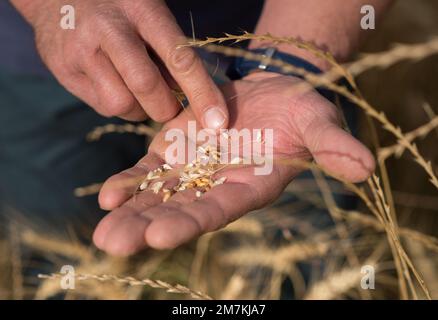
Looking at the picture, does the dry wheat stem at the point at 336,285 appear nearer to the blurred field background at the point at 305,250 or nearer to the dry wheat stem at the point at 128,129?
the blurred field background at the point at 305,250

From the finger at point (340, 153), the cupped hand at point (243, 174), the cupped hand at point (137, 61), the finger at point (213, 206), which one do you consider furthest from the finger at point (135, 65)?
the finger at point (340, 153)

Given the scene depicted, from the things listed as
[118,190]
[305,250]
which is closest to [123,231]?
[118,190]

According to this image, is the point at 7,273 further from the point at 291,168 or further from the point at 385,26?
the point at 385,26

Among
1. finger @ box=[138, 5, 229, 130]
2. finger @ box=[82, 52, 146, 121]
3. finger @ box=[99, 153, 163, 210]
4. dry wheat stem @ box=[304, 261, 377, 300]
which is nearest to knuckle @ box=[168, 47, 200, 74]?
finger @ box=[138, 5, 229, 130]

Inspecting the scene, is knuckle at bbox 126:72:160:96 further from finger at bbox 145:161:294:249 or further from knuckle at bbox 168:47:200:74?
finger at bbox 145:161:294:249

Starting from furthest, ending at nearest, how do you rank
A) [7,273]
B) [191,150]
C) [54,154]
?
1. [54,154]
2. [7,273]
3. [191,150]
